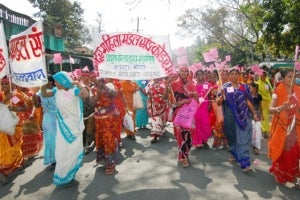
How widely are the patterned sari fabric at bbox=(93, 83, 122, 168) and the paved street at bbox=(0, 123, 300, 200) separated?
1.10 ft

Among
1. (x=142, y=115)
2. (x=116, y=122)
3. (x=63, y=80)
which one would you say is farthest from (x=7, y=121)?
(x=142, y=115)

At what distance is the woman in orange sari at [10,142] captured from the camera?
20.1 feet

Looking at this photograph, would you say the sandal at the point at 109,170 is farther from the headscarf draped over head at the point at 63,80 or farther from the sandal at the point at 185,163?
the headscarf draped over head at the point at 63,80

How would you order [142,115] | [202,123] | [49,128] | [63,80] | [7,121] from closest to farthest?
[63,80] < [7,121] < [49,128] < [202,123] < [142,115]

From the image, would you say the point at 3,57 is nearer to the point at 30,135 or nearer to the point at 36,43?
the point at 36,43

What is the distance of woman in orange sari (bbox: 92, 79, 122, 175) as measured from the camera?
6285 mm

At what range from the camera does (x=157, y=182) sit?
5.66m

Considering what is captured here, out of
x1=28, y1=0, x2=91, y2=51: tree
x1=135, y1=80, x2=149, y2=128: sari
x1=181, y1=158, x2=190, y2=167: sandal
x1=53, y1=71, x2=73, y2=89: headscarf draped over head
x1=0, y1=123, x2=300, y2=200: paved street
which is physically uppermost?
x1=28, y1=0, x2=91, y2=51: tree

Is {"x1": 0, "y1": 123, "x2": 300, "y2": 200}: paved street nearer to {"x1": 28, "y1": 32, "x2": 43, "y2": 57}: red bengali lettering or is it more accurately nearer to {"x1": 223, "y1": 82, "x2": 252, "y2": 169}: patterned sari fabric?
{"x1": 223, "y1": 82, "x2": 252, "y2": 169}: patterned sari fabric

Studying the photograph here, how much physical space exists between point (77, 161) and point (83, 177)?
0.48 meters

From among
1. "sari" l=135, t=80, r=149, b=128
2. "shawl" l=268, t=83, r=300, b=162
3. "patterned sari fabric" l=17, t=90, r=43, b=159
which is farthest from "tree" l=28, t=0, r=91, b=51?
"shawl" l=268, t=83, r=300, b=162

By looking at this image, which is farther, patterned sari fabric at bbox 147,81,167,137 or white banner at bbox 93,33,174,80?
patterned sari fabric at bbox 147,81,167,137

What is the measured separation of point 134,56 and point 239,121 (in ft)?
6.71

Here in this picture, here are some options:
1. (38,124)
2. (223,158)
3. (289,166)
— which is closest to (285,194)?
(289,166)
